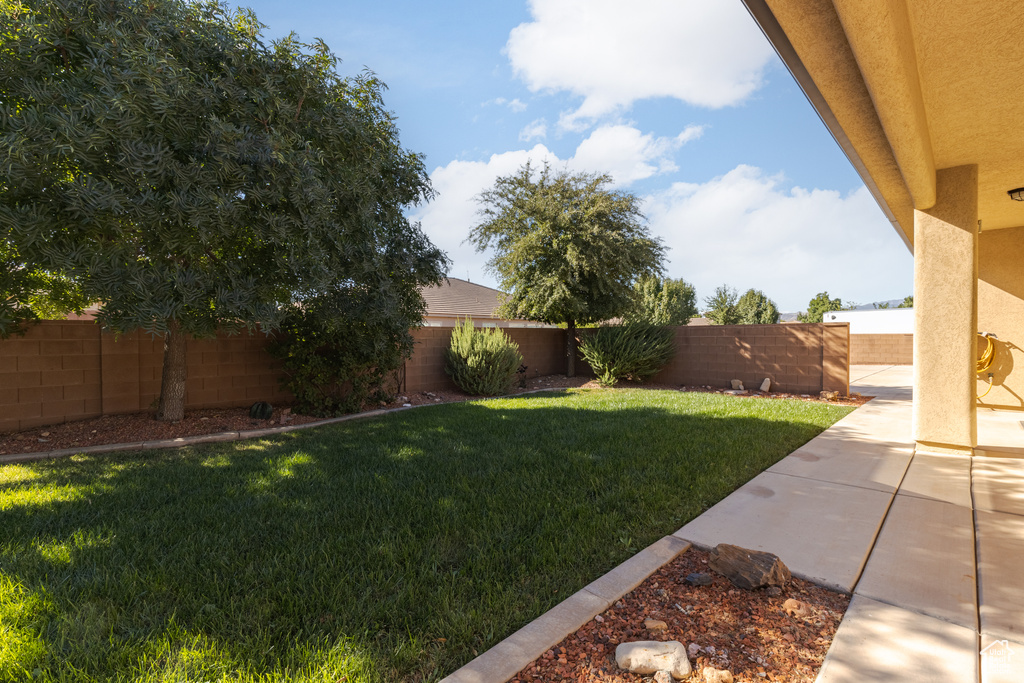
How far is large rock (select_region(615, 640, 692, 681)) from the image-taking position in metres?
1.79

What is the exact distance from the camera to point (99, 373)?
6.25 meters

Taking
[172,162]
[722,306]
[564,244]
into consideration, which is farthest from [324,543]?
[722,306]

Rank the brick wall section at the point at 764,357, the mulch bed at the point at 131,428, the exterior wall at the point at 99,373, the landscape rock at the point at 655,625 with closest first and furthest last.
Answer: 1. the landscape rock at the point at 655,625
2. the mulch bed at the point at 131,428
3. the exterior wall at the point at 99,373
4. the brick wall section at the point at 764,357

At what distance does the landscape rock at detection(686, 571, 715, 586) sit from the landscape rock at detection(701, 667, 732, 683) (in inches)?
25.4

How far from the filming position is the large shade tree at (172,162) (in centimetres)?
432

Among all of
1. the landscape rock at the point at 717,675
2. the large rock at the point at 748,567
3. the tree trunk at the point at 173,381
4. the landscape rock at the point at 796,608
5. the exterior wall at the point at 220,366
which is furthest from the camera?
the tree trunk at the point at 173,381

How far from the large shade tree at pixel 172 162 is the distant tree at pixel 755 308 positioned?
3361cm

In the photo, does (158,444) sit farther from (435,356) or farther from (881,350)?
(881,350)

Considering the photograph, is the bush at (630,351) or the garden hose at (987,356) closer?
the garden hose at (987,356)

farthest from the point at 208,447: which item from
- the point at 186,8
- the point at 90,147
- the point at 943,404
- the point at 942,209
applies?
the point at 942,209

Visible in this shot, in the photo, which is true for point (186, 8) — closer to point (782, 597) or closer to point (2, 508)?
point (2, 508)

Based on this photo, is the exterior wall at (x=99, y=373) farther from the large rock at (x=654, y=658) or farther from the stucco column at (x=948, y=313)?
the stucco column at (x=948, y=313)

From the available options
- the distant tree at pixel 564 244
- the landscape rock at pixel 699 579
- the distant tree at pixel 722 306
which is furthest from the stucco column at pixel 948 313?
the distant tree at pixel 722 306

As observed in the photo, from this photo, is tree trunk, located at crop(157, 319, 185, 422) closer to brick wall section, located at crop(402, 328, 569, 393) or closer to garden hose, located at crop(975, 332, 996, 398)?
brick wall section, located at crop(402, 328, 569, 393)
